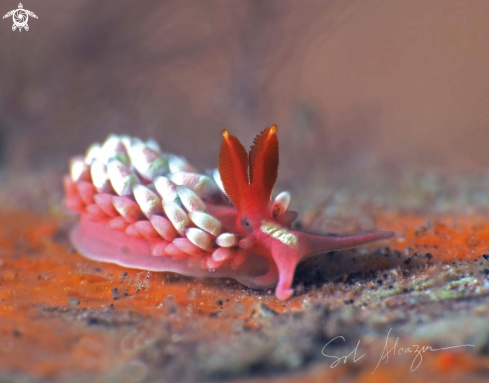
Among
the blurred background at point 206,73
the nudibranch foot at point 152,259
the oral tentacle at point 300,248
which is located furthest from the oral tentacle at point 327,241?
the blurred background at point 206,73

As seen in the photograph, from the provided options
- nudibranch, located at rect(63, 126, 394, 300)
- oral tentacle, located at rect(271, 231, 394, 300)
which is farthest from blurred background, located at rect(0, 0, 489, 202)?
oral tentacle, located at rect(271, 231, 394, 300)

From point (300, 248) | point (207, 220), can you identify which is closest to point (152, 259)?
point (207, 220)

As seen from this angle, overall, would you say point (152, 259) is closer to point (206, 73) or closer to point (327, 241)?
point (327, 241)

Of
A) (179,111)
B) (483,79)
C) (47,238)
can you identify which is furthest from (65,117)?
(483,79)

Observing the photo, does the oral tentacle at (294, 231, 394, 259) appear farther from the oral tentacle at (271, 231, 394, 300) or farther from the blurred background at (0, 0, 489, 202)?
the blurred background at (0, 0, 489, 202)

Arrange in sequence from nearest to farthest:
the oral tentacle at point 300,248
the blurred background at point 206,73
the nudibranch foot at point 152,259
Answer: the oral tentacle at point 300,248 < the nudibranch foot at point 152,259 < the blurred background at point 206,73

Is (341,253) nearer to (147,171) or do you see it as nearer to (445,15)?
(147,171)

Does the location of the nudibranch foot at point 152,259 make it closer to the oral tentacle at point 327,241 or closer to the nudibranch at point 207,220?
the nudibranch at point 207,220
